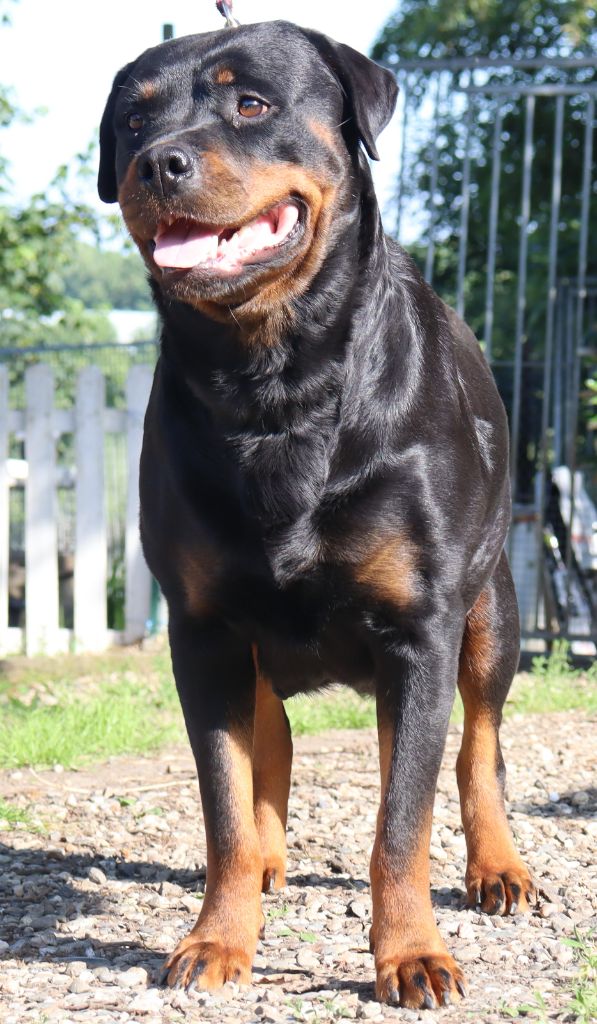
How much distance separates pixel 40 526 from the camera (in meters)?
7.71

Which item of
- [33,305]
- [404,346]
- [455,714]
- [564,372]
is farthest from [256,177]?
[564,372]

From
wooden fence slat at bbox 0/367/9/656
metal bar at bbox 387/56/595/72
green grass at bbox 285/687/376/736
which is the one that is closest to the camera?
green grass at bbox 285/687/376/736

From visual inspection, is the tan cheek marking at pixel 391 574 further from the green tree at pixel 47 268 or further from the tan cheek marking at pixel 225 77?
the green tree at pixel 47 268

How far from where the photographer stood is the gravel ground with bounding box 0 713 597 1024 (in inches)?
101

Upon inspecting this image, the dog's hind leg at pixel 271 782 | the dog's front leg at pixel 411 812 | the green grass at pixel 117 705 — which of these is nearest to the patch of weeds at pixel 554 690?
the green grass at pixel 117 705

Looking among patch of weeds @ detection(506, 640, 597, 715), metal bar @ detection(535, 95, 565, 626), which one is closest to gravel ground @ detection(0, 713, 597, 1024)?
patch of weeds @ detection(506, 640, 597, 715)

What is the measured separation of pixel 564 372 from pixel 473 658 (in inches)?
386

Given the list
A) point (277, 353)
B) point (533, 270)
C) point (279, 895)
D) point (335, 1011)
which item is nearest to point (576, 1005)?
point (335, 1011)

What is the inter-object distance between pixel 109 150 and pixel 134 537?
4.60 metres

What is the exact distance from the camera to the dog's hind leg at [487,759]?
10.7 feet

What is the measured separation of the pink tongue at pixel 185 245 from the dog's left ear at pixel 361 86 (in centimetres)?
50

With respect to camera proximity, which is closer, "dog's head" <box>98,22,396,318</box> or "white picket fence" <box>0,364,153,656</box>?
"dog's head" <box>98,22,396,318</box>

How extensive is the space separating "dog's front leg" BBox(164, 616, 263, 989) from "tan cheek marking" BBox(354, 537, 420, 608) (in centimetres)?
39

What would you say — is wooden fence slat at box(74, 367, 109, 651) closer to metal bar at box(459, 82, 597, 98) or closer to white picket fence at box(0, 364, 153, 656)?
white picket fence at box(0, 364, 153, 656)
